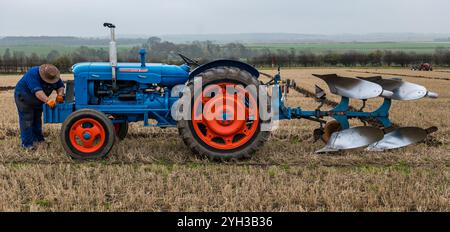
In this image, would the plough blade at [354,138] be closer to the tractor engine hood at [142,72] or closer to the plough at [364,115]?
the plough at [364,115]

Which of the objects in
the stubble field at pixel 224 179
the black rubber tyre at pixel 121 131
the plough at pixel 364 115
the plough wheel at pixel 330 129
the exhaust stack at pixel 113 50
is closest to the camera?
the stubble field at pixel 224 179

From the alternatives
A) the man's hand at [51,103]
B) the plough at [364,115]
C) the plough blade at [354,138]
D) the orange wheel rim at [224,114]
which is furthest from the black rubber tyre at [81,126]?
the plough blade at [354,138]

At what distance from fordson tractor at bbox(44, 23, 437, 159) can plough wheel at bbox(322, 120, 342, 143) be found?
0.05 ft

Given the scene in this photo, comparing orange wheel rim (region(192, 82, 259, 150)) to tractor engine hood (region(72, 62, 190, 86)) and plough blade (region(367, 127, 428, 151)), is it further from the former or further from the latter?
plough blade (region(367, 127, 428, 151))

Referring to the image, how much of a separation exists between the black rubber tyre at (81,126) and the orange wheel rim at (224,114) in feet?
3.86

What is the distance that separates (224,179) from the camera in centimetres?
559

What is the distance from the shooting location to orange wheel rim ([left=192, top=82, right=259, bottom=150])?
637 centimetres

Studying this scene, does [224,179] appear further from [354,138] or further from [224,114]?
[354,138]

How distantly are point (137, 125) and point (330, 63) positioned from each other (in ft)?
165

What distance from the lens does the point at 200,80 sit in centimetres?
633

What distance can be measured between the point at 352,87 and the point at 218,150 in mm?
2344

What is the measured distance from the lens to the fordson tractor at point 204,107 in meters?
6.38

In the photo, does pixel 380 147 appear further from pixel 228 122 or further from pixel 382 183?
pixel 228 122

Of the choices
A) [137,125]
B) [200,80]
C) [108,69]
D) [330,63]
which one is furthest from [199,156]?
[330,63]
